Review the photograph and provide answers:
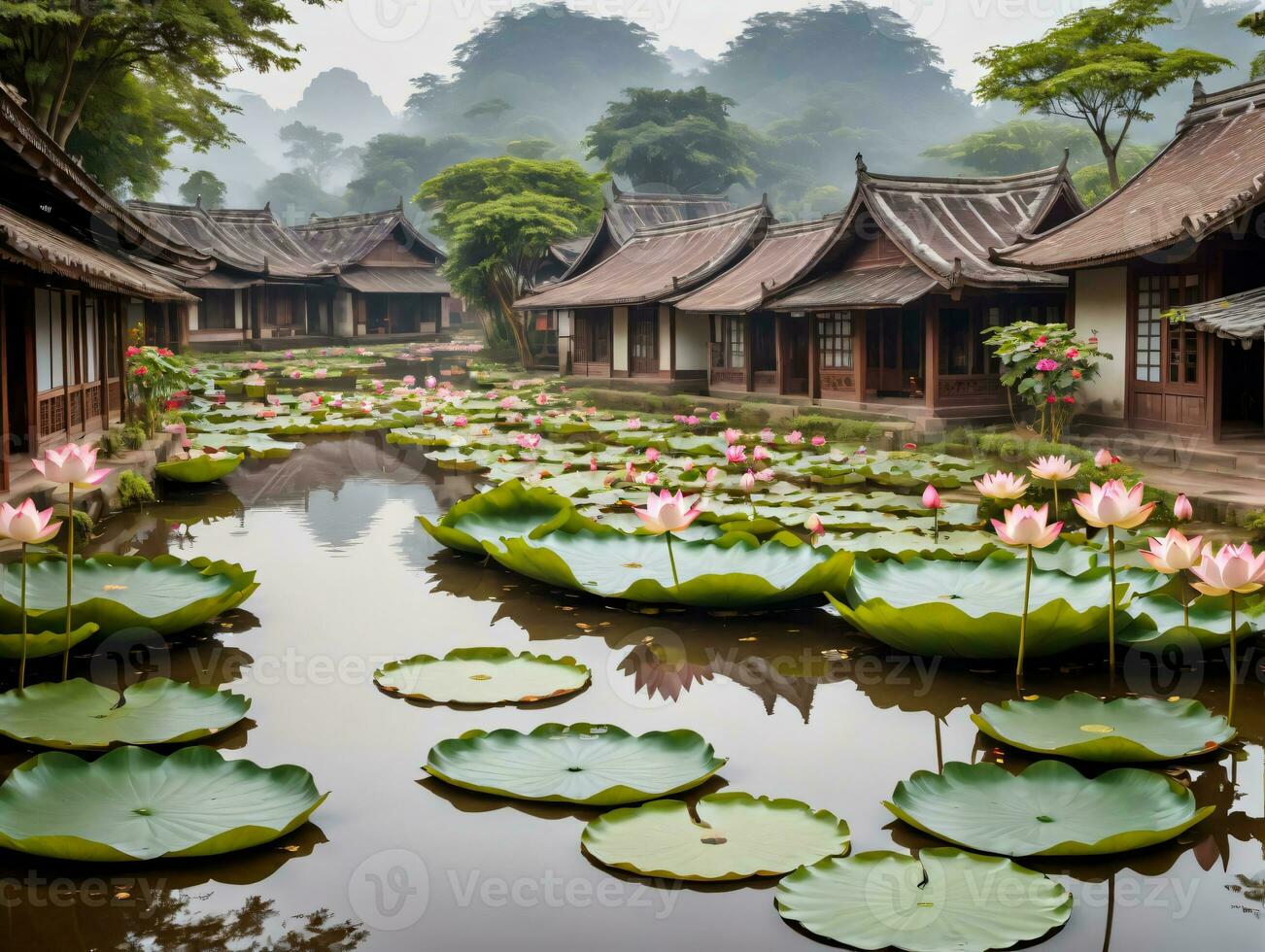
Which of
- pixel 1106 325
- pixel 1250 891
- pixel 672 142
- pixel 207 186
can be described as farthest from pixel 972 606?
pixel 207 186

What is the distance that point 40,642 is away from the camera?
484 centimetres

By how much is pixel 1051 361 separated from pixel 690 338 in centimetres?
1163

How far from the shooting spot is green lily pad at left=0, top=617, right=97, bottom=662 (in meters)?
4.82

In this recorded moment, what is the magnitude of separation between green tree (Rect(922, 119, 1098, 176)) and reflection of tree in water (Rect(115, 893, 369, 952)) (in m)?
61.5

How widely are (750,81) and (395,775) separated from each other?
11682cm

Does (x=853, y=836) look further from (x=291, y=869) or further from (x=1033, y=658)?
(x=1033, y=658)

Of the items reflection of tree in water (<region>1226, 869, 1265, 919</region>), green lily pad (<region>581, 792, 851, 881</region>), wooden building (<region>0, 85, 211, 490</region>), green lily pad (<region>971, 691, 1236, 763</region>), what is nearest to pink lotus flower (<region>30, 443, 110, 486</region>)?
green lily pad (<region>581, 792, 851, 881</region>)

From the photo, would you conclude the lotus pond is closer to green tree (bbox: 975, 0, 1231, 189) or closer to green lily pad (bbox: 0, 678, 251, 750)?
green lily pad (bbox: 0, 678, 251, 750)

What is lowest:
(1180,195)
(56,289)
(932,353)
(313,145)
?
(932,353)

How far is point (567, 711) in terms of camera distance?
495 centimetres

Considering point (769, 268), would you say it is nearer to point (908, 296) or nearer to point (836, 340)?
point (836, 340)

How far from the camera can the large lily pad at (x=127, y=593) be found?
5246 mm

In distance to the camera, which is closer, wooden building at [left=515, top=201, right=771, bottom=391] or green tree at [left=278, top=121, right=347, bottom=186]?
wooden building at [left=515, top=201, right=771, bottom=391]

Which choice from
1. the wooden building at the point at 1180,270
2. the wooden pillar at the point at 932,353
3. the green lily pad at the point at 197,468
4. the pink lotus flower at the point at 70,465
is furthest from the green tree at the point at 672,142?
the pink lotus flower at the point at 70,465
